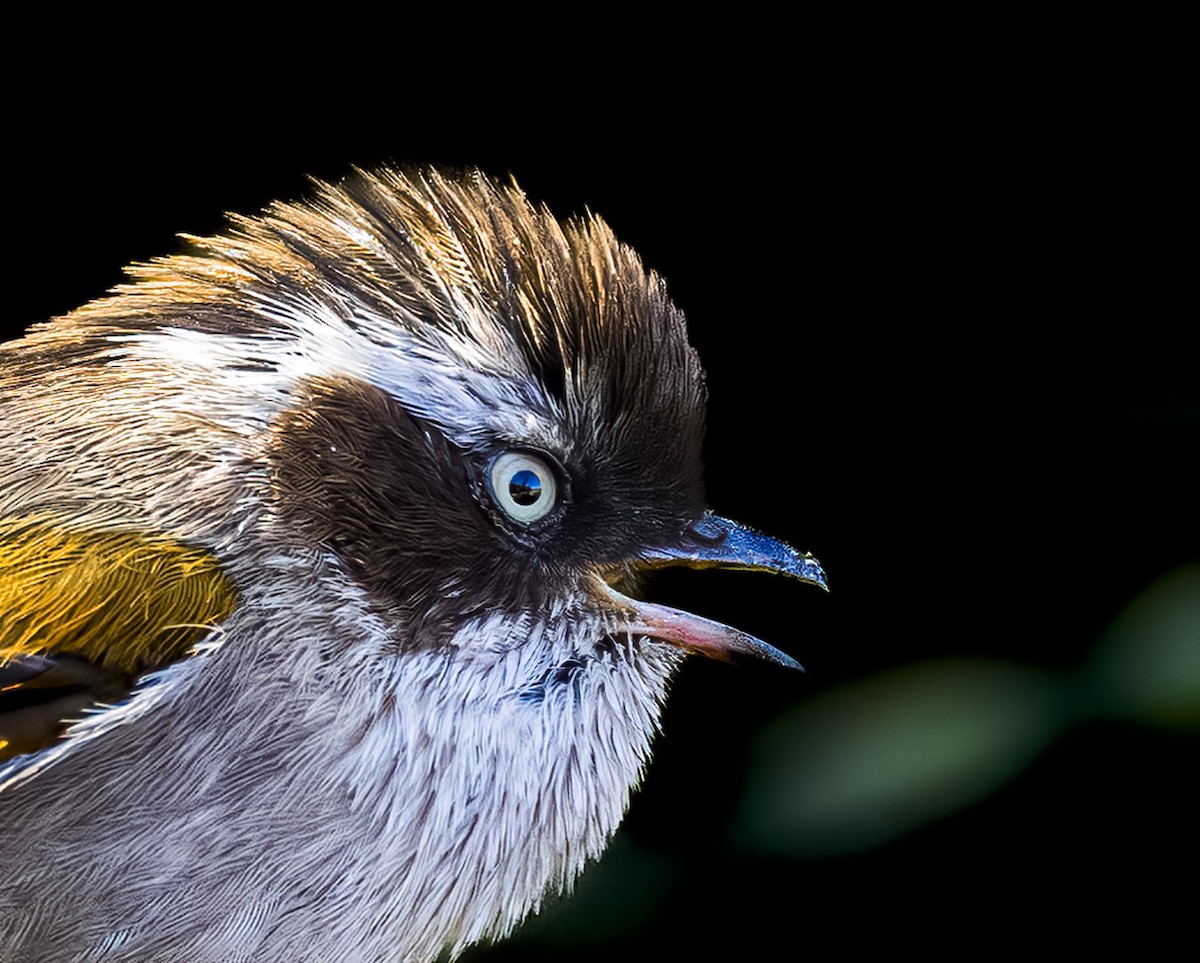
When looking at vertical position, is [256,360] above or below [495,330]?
below

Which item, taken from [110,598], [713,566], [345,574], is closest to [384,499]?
[345,574]

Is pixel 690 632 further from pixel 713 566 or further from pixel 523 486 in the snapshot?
pixel 523 486

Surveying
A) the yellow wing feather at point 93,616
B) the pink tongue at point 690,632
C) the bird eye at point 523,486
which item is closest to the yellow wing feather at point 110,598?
the yellow wing feather at point 93,616

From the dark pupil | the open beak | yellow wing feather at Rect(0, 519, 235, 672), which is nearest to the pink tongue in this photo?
the open beak

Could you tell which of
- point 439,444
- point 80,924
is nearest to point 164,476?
point 439,444

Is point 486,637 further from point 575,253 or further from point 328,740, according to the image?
point 575,253

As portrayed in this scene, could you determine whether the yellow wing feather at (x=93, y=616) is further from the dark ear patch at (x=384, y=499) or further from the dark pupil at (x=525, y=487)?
the dark pupil at (x=525, y=487)
